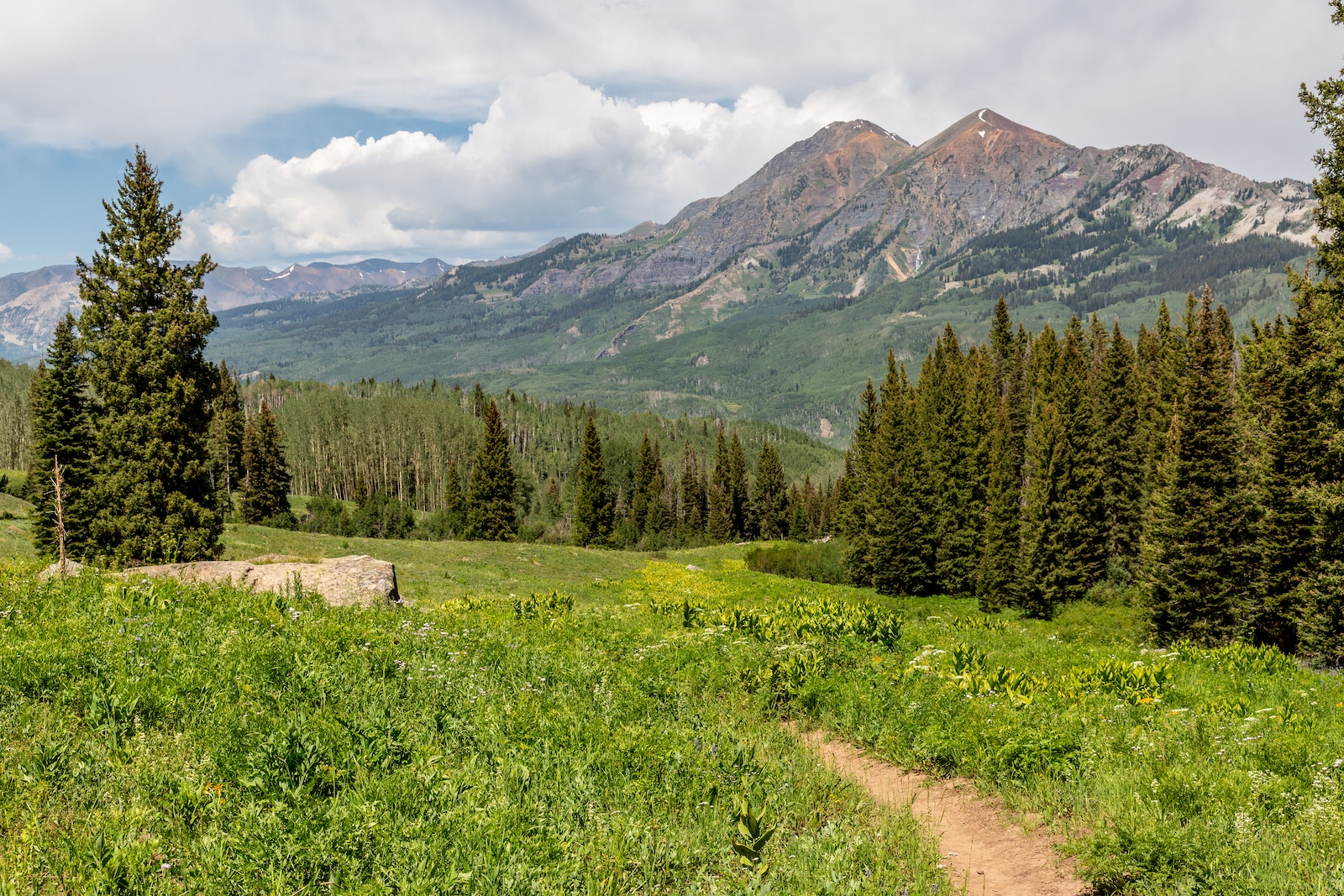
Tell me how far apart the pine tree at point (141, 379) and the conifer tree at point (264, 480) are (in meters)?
60.1

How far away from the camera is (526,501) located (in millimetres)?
153000

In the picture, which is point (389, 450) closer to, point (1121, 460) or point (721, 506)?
point (721, 506)

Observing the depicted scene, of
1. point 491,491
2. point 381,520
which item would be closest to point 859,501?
point 491,491

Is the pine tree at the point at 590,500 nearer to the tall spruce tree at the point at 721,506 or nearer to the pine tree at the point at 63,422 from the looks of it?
the tall spruce tree at the point at 721,506

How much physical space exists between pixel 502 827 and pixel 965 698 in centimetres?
753

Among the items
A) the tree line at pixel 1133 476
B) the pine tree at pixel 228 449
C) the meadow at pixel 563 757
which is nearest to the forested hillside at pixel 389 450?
the pine tree at pixel 228 449

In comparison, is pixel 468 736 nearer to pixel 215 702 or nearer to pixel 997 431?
pixel 215 702

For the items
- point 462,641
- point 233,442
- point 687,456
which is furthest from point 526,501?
point 462,641

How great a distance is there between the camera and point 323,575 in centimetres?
1900

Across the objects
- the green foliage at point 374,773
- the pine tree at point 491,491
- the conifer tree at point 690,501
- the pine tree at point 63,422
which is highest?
the pine tree at point 63,422

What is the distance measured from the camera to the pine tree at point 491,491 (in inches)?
2879

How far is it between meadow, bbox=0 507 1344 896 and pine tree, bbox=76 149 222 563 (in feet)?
68.8

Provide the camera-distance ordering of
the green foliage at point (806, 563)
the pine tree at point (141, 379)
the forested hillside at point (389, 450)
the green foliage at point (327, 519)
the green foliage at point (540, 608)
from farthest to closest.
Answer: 1. the forested hillside at point (389, 450)
2. the green foliage at point (327, 519)
3. the green foliage at point (806, 563)
4. the pine tree at point (141, 379)
5. the green foliage at point (540, 608)

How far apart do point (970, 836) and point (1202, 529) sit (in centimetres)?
3513
